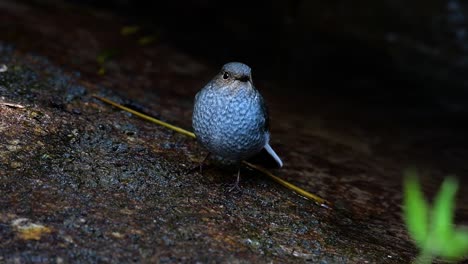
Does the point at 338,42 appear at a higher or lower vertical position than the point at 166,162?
higher

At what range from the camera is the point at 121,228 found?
2809 mm

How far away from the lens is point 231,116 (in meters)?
3.69

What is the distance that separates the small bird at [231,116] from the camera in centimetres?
369

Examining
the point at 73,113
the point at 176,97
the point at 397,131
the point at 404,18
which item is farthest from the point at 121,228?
the point at 404,18

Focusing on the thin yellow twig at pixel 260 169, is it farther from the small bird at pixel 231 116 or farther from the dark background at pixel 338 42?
the dark background at pixel 338 42

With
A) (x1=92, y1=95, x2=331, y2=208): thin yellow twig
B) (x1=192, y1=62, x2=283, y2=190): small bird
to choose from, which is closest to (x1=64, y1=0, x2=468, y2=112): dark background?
(x1=92, y1=95, x2=331, y2=208): thin yellow twig

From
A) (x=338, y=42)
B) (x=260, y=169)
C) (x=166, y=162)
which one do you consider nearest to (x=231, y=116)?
(x=166, y=162)

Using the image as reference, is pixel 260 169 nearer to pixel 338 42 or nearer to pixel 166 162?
pixel 166 162

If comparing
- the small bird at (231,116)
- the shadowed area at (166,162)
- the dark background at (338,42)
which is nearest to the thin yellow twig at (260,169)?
the shadowed area at (166,162)

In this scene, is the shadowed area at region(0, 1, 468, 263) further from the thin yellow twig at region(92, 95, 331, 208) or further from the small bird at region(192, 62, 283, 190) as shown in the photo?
the small bird at region(192, 62, 283, 190)

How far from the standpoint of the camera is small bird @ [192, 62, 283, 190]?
3686 millimetres

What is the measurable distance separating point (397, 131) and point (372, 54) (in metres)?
2.26

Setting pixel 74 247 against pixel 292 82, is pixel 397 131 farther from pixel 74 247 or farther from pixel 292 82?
pixel 74 247

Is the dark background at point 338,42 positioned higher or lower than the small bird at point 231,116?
higher
